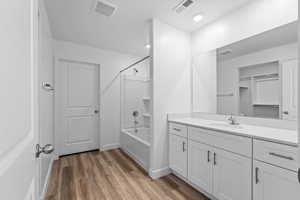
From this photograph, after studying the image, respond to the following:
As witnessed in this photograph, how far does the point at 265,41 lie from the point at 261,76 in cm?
43

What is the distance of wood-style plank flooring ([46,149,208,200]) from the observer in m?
1.64

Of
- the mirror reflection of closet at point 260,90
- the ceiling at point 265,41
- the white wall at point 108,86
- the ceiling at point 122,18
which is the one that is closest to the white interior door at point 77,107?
the white wall at point 108,86

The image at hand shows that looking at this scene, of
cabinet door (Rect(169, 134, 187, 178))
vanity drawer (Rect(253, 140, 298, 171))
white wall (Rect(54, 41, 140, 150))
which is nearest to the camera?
vanity drawer (Rect(253, 140, 298, 171))

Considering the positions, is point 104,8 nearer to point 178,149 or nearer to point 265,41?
point 265,41

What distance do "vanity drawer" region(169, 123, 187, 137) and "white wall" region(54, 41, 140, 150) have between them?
174cm

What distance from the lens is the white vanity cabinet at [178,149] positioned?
1.87m

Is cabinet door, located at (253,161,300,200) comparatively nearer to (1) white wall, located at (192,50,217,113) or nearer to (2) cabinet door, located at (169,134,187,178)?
(2) cabinet door, located at (169,134,187,178)

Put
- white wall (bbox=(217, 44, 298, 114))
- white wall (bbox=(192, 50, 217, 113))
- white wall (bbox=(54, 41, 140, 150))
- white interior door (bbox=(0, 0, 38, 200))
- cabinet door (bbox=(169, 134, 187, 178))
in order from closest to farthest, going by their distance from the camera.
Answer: white interior door (bbox=(0, 0, 38, 200))
white wall (bbox=(217, 44, 298, 114))
cabinet door (bbox=(169, 134, 187, 178))
white wall (bbox=(192, 50, 217, 113))
white wall (bbox=(54, 41, 140, 150))

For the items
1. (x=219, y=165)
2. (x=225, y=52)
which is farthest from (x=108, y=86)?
(x=219, y=165)

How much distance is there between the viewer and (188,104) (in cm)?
245

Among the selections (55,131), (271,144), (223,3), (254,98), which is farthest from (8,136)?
(55,131)

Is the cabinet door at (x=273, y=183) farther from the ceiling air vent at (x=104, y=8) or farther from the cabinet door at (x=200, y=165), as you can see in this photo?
the ceiling air vent at (x=104, y=8)

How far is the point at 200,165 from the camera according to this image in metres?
1.64

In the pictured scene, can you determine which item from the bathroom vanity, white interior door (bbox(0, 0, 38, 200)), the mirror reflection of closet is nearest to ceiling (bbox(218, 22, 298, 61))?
the mirror reflection of closet
